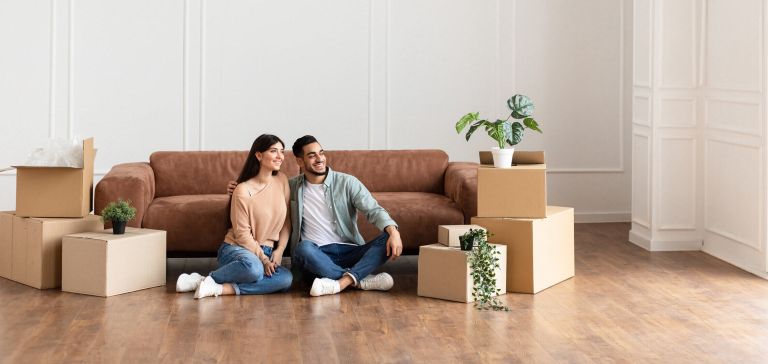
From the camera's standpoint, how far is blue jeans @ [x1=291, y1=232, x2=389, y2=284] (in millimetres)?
5273

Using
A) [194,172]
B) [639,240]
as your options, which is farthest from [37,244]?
[639,240]

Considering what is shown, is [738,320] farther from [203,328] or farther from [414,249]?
[203,328]

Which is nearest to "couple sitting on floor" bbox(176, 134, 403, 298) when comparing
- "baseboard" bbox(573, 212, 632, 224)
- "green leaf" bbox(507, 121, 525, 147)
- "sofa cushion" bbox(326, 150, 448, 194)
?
"green leaf" bbox(507, 121, 525, 147)

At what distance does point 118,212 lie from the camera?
520 centimetres

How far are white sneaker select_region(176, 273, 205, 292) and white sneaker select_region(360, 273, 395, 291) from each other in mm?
834

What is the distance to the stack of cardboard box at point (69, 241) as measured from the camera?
16.9ft

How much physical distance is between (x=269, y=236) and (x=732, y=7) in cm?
303

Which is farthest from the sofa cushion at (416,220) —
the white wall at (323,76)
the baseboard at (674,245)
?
the white wall at (323,76)

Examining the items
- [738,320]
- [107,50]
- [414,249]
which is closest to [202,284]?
[414,249]

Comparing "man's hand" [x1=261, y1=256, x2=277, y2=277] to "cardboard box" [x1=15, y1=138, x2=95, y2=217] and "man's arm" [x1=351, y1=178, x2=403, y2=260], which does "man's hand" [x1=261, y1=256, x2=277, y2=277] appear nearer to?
"man's arm" [x1=351, y1=178, x2=403, y2=260]

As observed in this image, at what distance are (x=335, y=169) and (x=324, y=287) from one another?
4.44ft

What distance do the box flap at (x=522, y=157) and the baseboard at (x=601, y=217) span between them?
2.57m

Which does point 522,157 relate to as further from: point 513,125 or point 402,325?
point 402,325

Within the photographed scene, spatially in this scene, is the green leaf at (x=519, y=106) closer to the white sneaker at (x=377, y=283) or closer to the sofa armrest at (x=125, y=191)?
the white sneaker at (x=377, y=283)
